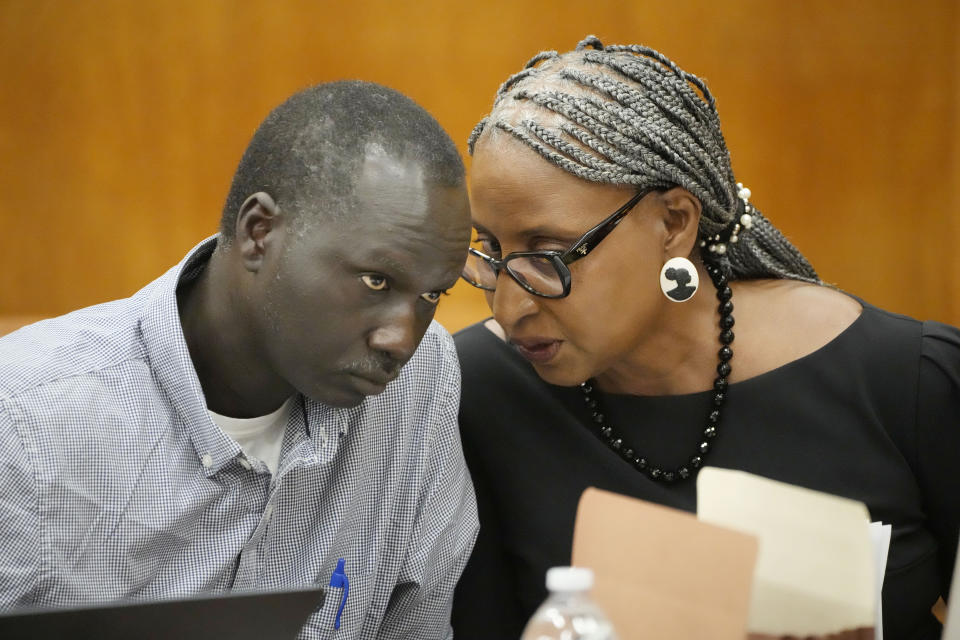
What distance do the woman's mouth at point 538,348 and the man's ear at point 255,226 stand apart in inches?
17.5

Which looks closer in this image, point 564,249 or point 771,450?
point 564,249

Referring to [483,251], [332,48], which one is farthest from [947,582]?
[332,48]

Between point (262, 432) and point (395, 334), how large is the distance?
0.31 metres

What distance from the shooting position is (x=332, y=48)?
2746 millimetres

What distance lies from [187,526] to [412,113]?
1.93ft

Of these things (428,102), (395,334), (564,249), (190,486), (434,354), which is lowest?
(190,486)

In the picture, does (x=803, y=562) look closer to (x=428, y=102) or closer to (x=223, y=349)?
(x=223, y=349)

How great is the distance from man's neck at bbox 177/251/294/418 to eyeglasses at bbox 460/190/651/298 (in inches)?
12.6

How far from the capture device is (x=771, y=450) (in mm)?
1538

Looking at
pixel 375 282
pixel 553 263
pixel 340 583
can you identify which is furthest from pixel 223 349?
pixel 553 263

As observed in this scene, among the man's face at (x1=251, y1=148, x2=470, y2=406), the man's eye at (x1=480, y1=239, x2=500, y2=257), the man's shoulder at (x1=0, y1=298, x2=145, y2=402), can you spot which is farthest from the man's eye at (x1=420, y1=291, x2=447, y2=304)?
the man's shoulder at (x1=0, y1=298, x2=145, y2=402)

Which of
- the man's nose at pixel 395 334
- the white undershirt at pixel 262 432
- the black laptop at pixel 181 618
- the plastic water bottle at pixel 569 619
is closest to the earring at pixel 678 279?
the man's nose at pixel 395 334

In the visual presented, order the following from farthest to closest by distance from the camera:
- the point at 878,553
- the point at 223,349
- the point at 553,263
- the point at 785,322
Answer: the point at 785,322 → the point at 553,263 → the point at 223,349 → the point at 878,553

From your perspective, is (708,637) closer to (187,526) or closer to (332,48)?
(187,526)
